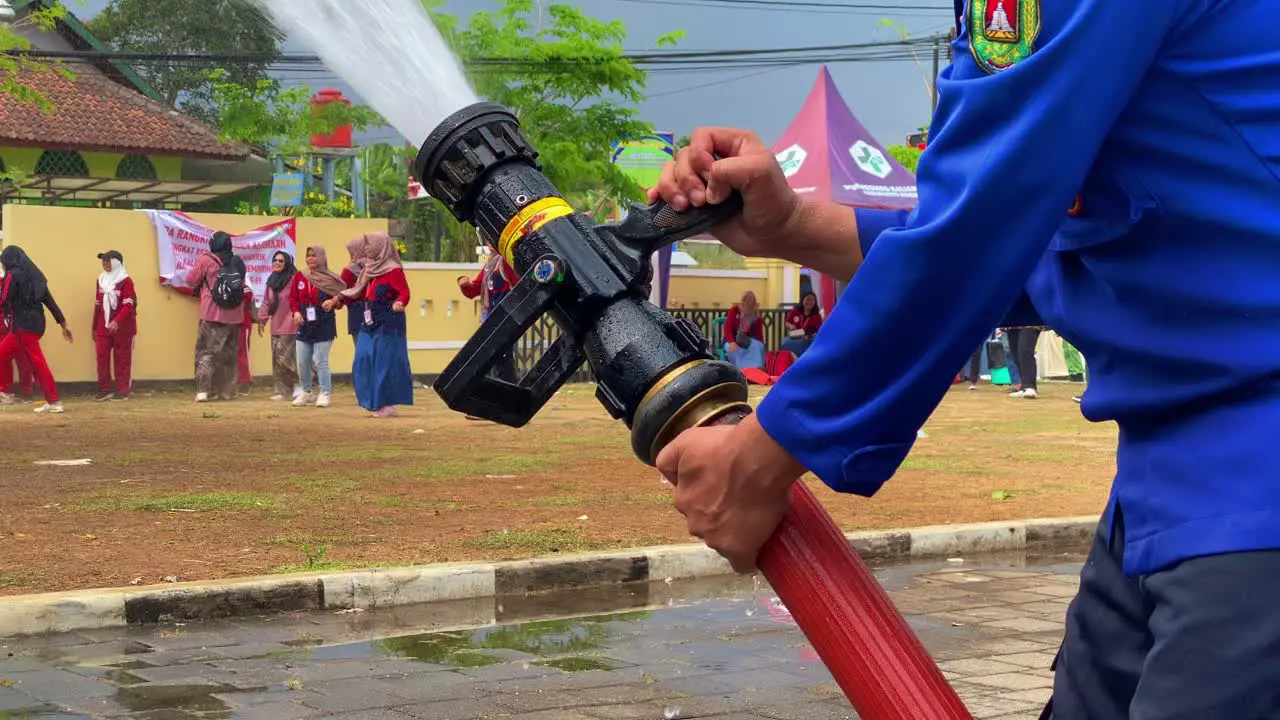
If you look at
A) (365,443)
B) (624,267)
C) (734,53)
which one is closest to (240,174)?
(734,53)

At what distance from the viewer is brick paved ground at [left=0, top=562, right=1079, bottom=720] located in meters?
5.11

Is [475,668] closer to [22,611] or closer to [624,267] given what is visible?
[22,611]

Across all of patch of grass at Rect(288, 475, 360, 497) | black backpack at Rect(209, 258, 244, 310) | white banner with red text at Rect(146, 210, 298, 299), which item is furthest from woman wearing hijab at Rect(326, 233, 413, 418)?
patch of grass at Rect(288, 475, 360, 497)

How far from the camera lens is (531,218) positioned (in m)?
2.01

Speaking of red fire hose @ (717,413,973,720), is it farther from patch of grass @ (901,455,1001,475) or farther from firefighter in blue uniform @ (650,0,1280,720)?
patch of grass @ (901,455,1001,475)

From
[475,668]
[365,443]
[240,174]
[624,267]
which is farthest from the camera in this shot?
[240,174]

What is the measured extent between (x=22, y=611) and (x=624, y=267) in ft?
16.4

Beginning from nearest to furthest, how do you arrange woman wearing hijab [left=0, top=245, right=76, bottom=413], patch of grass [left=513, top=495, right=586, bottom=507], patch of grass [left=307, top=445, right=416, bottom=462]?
1. patch of grass [left=513, top=495, right=586, bottom=507]
2. patch of grass [left=307, top=445, right=416, bottom=462]
3. woman wearing hijab [left=0, top=245, right=76, bottom=413]

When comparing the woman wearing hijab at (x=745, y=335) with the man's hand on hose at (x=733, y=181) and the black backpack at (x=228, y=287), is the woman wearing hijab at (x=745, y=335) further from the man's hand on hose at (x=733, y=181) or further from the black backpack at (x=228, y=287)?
the man's hand on hose at (x=733, y=181)

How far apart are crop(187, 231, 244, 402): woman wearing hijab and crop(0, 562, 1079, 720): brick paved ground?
14392mm

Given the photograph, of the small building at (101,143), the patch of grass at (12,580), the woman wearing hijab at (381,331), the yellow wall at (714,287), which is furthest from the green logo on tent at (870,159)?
the patch of grass at (12,580)

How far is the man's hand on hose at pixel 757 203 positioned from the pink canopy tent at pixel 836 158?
60.0 feet

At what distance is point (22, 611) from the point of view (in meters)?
6.20

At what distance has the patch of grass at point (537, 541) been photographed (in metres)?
7.95
